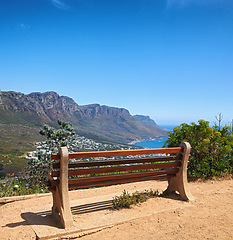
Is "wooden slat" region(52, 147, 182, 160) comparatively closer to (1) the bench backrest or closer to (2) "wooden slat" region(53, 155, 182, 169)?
(1) the bench backrest

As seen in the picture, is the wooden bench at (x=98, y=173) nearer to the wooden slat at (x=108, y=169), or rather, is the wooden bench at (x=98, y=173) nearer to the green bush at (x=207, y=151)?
the wooden slat at (x=108, y=169)

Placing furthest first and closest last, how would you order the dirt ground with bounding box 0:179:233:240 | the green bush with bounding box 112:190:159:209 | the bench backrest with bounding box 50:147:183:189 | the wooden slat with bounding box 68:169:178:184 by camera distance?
the green bush with bounding box 112:190:159:209, the wooden slat with bounding box 68:169:178:184, the bench backrest with bounding box 50:147:183:189, the dirt ground with bounding box 0:179:233:240

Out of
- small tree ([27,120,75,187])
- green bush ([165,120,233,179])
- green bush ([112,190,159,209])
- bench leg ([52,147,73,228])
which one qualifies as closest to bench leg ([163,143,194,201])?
green bush ([112,190,159,209])

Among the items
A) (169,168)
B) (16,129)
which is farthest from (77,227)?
(16,129)

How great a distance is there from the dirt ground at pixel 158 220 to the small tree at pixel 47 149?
2.28 metres

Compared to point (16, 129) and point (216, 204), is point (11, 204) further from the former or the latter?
point (16, 129)

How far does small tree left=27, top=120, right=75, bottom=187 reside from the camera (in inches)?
297

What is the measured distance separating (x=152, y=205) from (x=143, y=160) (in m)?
0.88

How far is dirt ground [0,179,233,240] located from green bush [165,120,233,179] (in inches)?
69.9

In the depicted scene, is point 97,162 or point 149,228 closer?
point 149,228

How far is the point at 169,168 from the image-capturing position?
4.98m

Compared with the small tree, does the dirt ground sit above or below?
below

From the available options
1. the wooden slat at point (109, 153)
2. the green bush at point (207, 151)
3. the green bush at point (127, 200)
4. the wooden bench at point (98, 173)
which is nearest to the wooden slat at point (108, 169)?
the wooden bench at point (98, 173)

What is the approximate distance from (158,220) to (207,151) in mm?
3850
